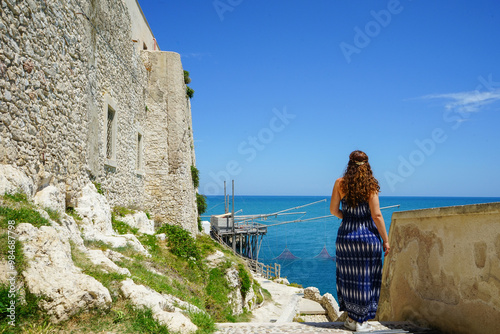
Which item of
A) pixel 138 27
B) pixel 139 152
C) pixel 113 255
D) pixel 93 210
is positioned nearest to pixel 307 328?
pixel 113 255

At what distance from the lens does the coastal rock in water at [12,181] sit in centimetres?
522

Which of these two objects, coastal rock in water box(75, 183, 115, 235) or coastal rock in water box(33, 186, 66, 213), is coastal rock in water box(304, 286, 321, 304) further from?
coastal rock in water box(33, 186, 66, 213)

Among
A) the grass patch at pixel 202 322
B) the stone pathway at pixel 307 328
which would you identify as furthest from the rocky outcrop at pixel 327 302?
the grass patch at pixel 202 322

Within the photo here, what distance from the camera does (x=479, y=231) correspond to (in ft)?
11.2

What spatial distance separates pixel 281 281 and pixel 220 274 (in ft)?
49.2

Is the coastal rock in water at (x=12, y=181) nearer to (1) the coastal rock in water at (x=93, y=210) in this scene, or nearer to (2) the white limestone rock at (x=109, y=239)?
(2) the white limestone rock at (x=109, y=239)

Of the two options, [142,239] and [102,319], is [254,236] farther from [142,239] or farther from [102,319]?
[102,319]

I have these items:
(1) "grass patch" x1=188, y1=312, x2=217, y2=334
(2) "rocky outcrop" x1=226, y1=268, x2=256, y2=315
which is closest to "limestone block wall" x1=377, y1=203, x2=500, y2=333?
(1) "grass patch" x1=188, y1=312, x2=217, y2=334

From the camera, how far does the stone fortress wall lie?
5871mm

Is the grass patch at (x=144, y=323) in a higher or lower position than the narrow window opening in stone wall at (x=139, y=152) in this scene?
lower

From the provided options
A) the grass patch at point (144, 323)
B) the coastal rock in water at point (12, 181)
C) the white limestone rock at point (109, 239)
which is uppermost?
the coastal rock in water at point (12, 181)

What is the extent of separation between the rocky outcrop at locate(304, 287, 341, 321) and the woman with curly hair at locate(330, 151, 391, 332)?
11.8 meters

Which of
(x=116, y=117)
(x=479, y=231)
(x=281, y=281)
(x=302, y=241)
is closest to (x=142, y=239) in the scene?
A: (x=116, y=117)

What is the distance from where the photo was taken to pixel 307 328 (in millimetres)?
3941
